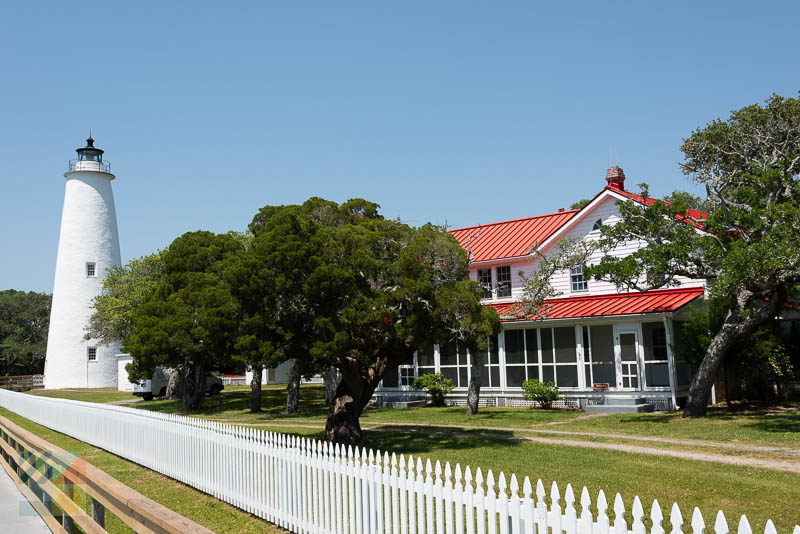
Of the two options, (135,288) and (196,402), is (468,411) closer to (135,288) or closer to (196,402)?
(196,402)

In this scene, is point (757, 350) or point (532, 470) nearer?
point (532, 470)

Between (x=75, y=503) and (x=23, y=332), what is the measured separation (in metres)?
67.6

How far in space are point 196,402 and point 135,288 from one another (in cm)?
771

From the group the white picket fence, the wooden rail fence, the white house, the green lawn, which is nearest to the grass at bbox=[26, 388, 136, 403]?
the white house

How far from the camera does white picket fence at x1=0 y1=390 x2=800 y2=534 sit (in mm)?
4926

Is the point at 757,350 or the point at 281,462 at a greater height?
the point at 757,350

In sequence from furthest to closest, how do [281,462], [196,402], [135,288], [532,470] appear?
[135,288], [196,402], [532,470], [281,462]

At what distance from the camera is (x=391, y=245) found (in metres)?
15.9

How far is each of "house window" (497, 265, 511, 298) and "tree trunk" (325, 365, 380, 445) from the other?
14.9 meters

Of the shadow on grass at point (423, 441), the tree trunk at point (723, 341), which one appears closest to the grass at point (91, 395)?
the shadow on grass at point (423, 441)

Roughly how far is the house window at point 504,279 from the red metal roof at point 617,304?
2412 millimetres

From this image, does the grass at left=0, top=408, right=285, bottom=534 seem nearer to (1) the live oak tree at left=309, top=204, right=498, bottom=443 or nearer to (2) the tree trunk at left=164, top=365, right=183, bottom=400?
(1) the live oak tree at left=309, top=204, right=498, bottom=443

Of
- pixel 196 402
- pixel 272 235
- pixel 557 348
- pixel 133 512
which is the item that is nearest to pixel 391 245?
pixel 272 235

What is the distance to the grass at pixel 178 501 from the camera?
9.36 m
